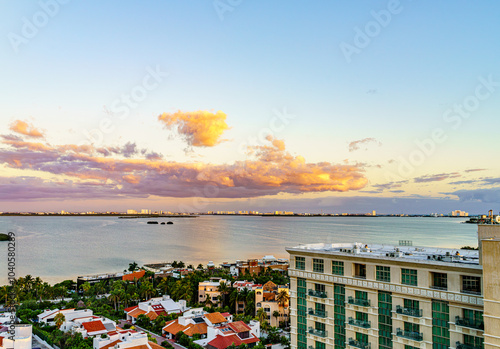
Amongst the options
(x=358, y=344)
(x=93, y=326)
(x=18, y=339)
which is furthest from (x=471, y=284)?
(x=93, y=326)

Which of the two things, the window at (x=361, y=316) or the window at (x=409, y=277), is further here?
the window at (x=361, y=316)

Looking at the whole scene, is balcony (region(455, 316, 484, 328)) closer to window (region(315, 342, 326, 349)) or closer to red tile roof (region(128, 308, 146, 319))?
window (region(315, 342, 326, 349))

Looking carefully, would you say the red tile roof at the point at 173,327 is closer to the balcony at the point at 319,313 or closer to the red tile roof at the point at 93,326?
the red tile roof at the point at 93,326

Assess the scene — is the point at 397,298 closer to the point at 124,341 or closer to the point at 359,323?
the point at 359,323

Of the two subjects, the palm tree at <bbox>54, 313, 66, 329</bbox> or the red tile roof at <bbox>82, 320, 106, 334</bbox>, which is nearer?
the red tile roof at <bbox>82, 320, 106, 334</bbox>

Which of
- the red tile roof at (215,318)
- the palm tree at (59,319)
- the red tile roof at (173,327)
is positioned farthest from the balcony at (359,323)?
the palm tree at (59,319)

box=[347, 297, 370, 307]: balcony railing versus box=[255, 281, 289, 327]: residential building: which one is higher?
box=[347, 297, 370, 307]: balcony railing

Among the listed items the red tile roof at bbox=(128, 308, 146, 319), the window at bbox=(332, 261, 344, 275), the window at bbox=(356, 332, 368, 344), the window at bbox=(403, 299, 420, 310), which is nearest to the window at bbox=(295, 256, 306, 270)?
the window at bbox=(332, 261, 344, 275)
